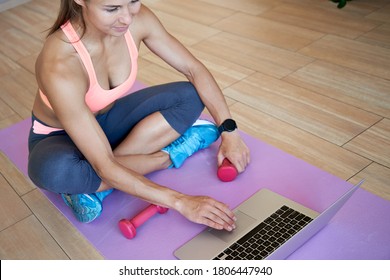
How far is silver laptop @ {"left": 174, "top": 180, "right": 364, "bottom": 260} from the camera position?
1379mm

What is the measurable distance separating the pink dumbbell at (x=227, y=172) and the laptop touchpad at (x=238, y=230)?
7.7 inches

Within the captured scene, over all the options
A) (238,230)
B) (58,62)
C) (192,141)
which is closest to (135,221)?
(238,230)

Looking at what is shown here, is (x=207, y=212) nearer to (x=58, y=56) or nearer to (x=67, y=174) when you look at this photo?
(x=67, y=174)

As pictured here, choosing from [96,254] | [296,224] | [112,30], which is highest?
[112,30]

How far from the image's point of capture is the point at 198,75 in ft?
5.87

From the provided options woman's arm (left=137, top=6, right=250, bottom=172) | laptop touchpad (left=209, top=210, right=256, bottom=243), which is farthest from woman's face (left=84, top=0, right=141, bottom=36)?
laptop touchpad (left=209, top=210, right=256, bottom=243)

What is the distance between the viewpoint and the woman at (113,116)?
142cm

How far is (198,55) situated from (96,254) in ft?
4.61

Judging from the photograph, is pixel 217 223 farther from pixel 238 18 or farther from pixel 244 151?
pixel 238 18

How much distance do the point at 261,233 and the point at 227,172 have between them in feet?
1.03

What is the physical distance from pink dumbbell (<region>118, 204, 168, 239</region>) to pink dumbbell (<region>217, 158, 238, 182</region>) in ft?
0.78

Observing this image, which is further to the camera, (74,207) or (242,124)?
(242,124)

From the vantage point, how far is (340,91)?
221 cm
